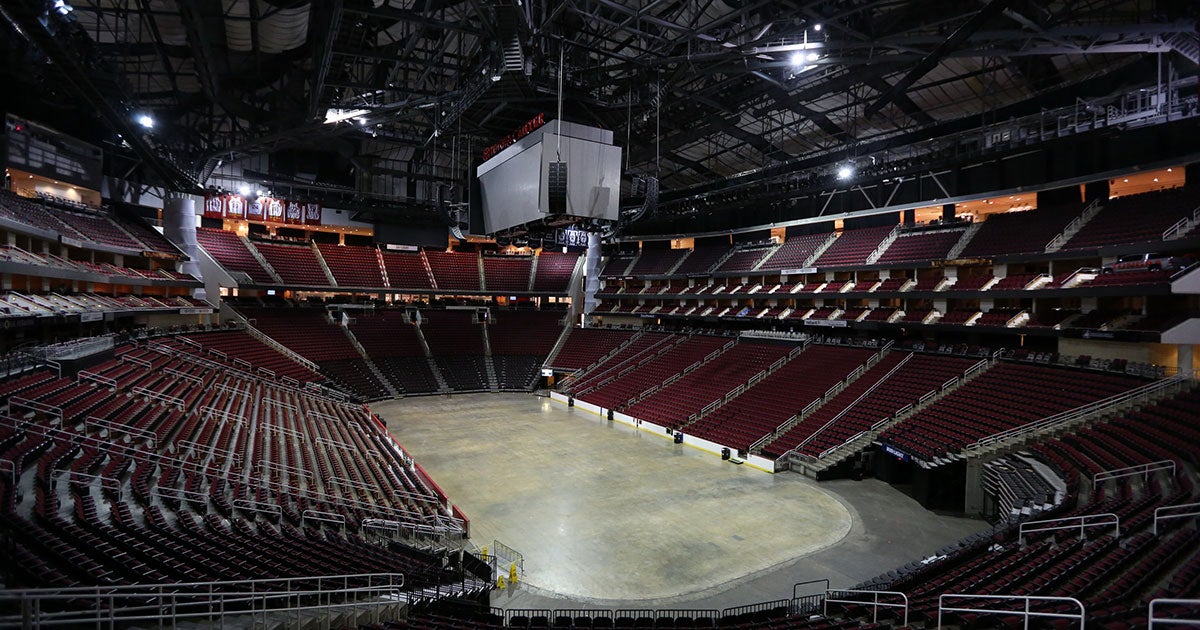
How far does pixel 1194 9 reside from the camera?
14797 millimetres

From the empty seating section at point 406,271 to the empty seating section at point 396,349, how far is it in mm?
2540

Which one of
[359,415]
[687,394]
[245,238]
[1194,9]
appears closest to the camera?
[1194,9]

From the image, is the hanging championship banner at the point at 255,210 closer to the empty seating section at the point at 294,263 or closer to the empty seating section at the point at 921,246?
the empty seating section at the point at 294,263

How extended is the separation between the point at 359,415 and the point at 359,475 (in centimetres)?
1093

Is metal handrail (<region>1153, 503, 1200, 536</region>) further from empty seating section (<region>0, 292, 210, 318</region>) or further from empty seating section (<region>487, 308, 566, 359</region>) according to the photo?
empty seating section (<region>487, 308, 566, 359</region>)

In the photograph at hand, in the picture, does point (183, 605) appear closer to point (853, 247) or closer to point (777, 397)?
point (777, 397)

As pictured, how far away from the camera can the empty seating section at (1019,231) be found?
2373 cm

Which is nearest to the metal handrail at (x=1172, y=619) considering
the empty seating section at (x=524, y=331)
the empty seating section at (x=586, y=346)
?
the empty seating section at (x=586, y=346)

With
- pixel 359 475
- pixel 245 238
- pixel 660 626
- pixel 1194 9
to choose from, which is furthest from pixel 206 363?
pixel 1194 9

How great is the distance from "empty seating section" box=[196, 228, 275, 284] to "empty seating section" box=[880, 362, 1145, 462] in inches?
1576

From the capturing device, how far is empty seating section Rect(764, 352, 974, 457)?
2275 centimetres

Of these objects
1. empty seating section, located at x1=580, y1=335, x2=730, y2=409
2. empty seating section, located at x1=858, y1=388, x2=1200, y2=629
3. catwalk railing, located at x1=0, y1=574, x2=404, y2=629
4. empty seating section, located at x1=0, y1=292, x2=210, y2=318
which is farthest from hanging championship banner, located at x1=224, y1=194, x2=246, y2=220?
empty seating section, located at x1=858, y1=388, x2=1200, y2=629

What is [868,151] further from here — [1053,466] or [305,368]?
[305,368]

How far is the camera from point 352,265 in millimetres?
44531
